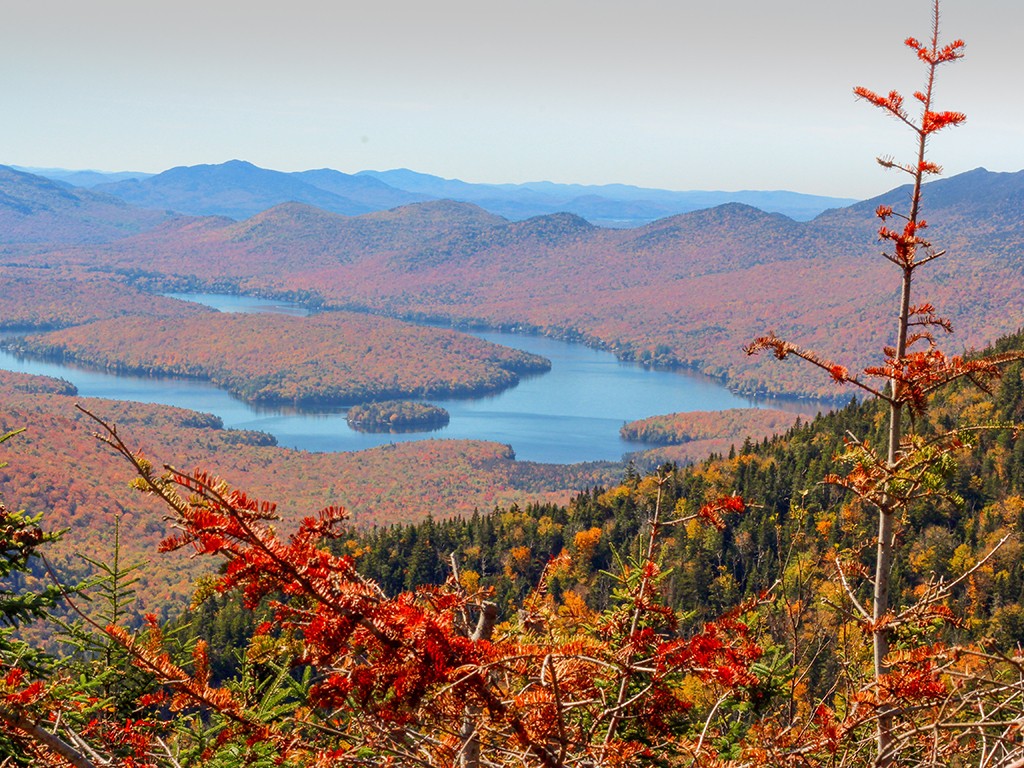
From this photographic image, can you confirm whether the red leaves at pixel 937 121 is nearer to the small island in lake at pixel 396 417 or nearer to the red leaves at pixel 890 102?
→ the red leaves at pixel 890 102

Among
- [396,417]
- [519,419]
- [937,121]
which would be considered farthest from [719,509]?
[396,417]

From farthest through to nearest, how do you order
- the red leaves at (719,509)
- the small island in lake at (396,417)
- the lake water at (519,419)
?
the small island in lake at (396,417)
the lake water at (519,419)
the red leaves at (719,509)


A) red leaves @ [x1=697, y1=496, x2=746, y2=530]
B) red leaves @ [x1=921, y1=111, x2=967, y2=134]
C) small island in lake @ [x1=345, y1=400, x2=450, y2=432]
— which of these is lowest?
small island in lake @ [x1=345, y1=400, x2=450, y2=432]

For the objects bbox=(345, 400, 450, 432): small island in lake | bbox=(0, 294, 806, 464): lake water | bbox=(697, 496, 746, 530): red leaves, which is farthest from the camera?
bbox=(345, 400, 450, 432): small island in lake

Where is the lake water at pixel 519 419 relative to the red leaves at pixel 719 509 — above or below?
below

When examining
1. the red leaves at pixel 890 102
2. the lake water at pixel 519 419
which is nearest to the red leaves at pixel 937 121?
the red leaves at pixel 890 102

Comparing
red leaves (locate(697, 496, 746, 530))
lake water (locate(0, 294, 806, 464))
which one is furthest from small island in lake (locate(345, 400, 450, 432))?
red leaves (locate(697, 496, 746, 530))

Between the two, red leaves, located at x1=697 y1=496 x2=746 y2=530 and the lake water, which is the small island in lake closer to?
the lake water

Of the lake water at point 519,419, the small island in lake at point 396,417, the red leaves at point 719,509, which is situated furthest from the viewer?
the small island in lake at point 396,417

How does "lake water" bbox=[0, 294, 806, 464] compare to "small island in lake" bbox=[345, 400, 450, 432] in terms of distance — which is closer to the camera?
"lake water" bbox=[0, 294, 806, 464]
